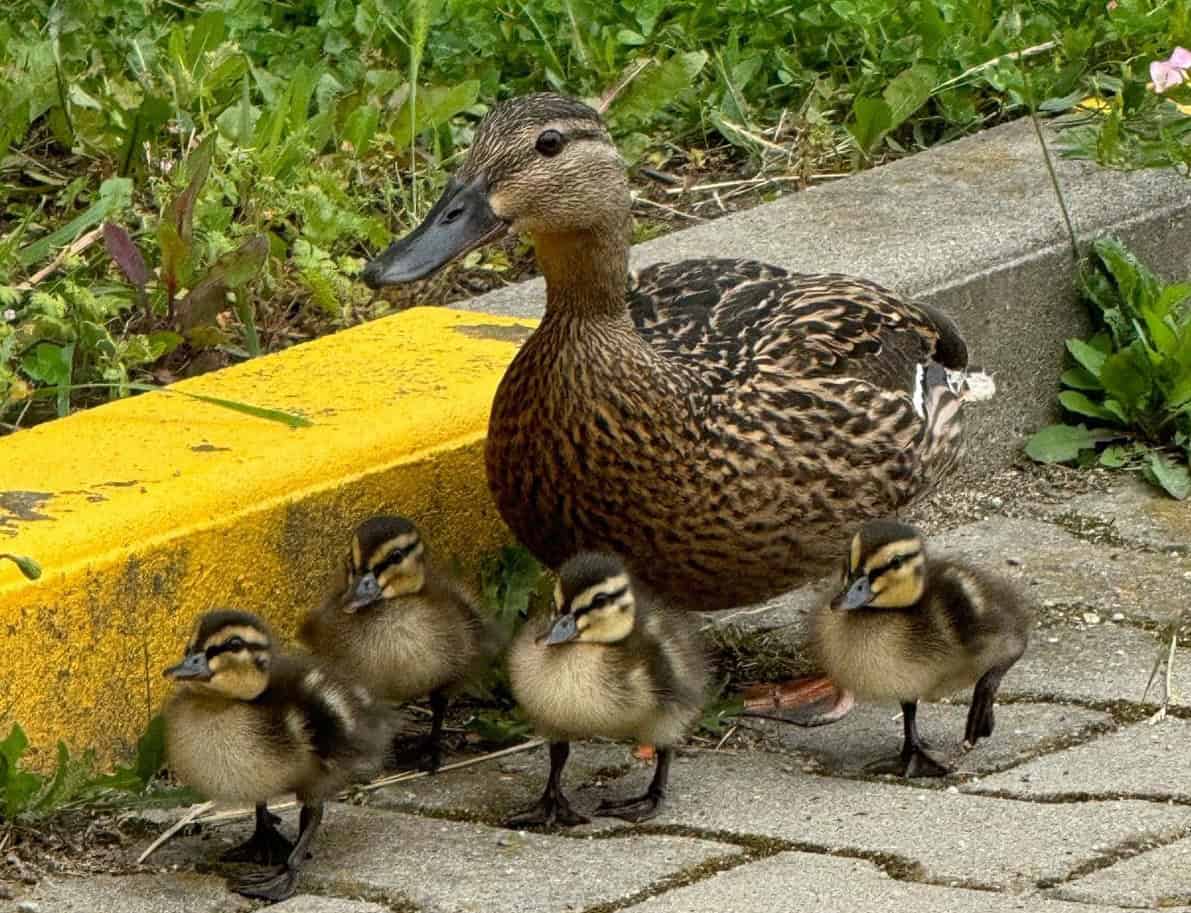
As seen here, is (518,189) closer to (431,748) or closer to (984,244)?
(431,748)

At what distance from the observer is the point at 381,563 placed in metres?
5.04

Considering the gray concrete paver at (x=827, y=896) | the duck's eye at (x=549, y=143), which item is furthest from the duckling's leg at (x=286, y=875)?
the duck's eye at (x=549, y=143)

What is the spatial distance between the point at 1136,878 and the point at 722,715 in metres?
1.31

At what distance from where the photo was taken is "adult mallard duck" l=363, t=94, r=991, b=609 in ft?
17.4

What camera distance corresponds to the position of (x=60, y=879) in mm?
4480

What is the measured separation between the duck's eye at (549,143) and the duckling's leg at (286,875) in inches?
59.7

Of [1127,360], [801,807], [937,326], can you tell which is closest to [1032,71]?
[1127,360]

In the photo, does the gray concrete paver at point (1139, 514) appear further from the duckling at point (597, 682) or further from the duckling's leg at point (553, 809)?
the duckling's leg at point (553, 809)

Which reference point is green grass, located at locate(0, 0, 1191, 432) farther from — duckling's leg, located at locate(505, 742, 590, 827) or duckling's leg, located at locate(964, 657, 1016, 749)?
duckling's leg, located at locate(964, 657, 1016, 749)

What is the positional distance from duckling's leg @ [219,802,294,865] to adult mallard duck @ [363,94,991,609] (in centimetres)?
104

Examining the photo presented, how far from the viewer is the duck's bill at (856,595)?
198 inches

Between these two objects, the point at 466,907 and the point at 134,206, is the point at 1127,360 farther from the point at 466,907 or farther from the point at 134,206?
the point at 466,907

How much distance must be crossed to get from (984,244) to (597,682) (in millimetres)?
2465

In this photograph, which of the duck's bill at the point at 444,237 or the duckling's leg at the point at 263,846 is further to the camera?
the duck's bill at the point at 444,237
